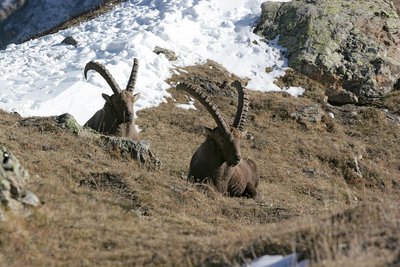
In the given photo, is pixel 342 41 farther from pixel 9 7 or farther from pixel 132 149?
pixel 9 7

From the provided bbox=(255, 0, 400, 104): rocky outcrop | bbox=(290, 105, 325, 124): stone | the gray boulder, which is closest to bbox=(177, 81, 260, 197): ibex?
bbox=(290, 105, 325, 124): stone

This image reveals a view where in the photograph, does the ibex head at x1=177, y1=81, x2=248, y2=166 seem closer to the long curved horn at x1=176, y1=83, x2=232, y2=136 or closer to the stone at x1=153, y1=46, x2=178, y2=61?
the long curved horn at x1=176, y1=83, x2=232, y2=136

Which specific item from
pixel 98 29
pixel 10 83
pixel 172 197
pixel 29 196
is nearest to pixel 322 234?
pixel 29 196

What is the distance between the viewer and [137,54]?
27.5 metres

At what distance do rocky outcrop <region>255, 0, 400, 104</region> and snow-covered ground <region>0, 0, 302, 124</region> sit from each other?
46.7 inches

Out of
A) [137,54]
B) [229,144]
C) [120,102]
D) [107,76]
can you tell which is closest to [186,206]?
[229,144]

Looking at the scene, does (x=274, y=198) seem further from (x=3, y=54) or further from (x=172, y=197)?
(x=3, y=54)

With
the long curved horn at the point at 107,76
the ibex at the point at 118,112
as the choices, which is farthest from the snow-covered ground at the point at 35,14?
the ibex at the point at 118,112

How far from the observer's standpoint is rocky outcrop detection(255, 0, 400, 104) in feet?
94.6

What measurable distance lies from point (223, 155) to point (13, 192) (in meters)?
6.66

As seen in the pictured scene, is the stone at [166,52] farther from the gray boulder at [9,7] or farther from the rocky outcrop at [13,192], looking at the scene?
the gray boulder at [9,7]

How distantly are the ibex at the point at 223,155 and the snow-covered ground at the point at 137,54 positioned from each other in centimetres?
905

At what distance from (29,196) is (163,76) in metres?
20.0

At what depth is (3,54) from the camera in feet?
96.9
